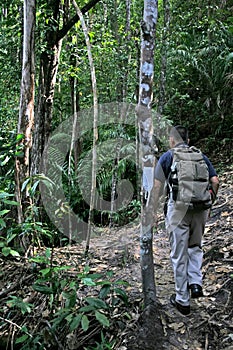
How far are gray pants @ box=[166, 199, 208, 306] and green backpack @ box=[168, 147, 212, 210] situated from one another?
0.13 m

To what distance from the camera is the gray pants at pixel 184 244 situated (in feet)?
11.5

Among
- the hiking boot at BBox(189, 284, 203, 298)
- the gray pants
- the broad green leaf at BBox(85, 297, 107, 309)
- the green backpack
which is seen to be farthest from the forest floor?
the green backpack

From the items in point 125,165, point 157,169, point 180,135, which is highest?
point 180,135

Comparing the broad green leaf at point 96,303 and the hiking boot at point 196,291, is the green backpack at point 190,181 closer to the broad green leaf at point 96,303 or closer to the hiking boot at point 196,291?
the hiking boot at point 196,291

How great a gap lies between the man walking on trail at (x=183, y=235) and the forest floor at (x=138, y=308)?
0.20m

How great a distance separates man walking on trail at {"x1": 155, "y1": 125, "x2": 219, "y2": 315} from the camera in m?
3.49

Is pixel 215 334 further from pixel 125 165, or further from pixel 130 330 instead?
pixel 125 165

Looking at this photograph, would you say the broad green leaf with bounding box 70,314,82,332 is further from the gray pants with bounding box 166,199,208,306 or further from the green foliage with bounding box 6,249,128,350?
the gray pants with bounding box 166,199,208,306

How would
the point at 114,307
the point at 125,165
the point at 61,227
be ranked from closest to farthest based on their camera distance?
the point at 114,307 < the point at 61,227 < the point at 125,165

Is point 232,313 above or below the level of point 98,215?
above

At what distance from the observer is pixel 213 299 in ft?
12.1

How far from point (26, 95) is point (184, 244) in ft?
8.84

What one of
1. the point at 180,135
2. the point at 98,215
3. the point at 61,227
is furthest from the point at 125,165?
the point at 180,135

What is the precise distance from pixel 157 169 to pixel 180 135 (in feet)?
1.40
